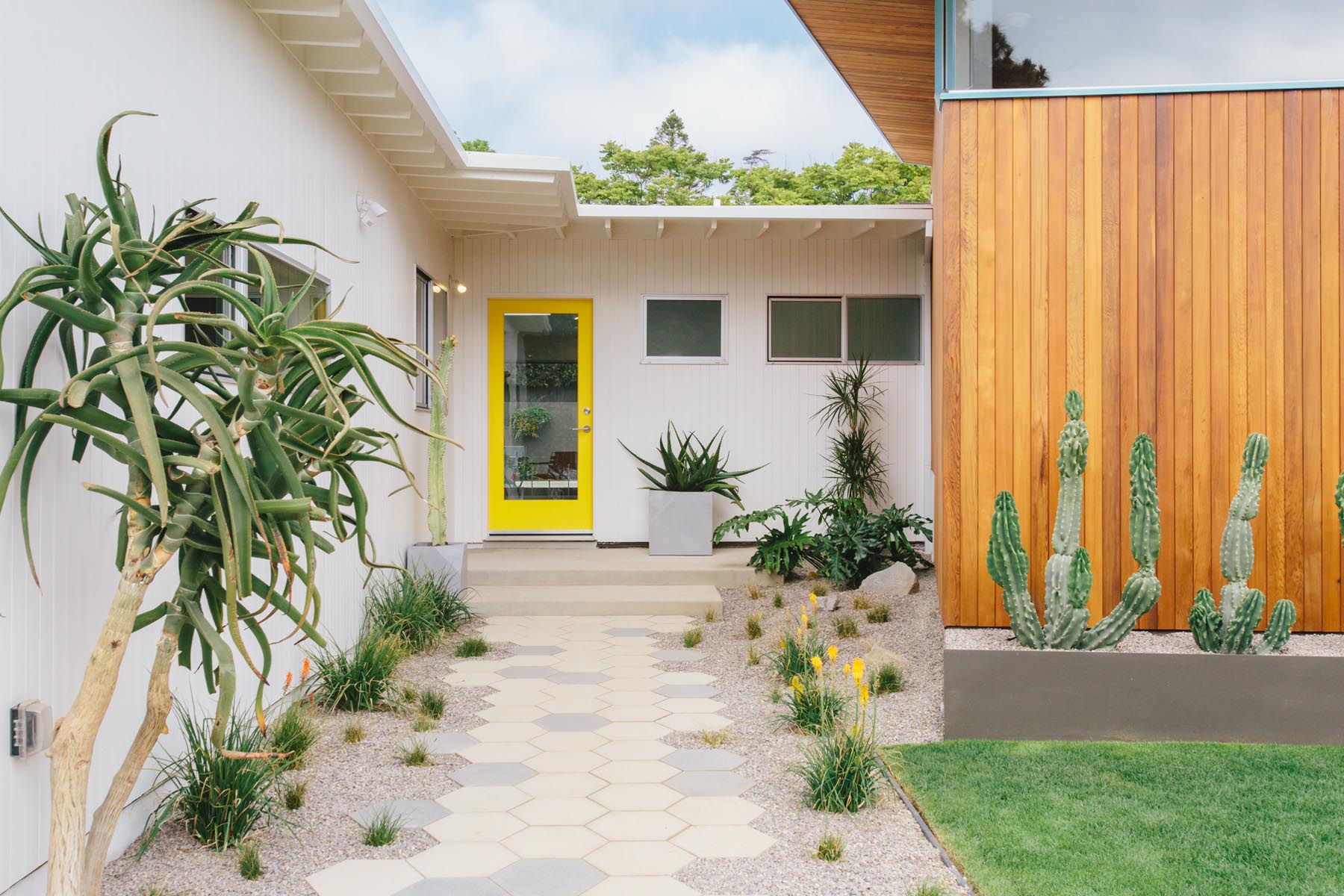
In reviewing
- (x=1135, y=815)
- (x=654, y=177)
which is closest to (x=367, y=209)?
(x=1135, y=815)

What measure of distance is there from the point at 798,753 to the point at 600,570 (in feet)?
10.6

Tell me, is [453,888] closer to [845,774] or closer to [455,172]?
[845,774]

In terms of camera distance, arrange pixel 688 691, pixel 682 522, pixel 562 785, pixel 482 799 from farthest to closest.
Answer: pixel 682 522
pixel 688 691
pixel 562 785
pixel 482 799

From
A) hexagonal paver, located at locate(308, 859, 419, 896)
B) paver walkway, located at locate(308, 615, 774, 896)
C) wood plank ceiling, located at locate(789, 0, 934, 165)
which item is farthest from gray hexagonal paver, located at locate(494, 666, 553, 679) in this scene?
wood plank ceiling, located at locate(789, 0, 934, 165)

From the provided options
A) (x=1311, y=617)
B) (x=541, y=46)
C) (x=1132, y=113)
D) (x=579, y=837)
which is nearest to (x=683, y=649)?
(x=579, y=837)

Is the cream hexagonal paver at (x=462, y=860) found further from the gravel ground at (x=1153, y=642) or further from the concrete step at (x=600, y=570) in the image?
the concrete step at (x=600, y=570)

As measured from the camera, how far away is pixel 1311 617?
4070mm

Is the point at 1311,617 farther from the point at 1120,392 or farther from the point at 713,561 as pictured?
the point at 713,561

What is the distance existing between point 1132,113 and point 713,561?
4.06 meters

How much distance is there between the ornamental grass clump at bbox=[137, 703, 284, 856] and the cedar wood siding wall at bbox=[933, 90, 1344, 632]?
2719mm

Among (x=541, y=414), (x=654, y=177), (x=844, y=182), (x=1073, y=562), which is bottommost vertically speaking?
(x=1073, y=562)

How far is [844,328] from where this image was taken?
26.1ft

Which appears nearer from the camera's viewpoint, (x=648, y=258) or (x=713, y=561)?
(x=713, y=561)

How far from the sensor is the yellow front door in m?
7.87
